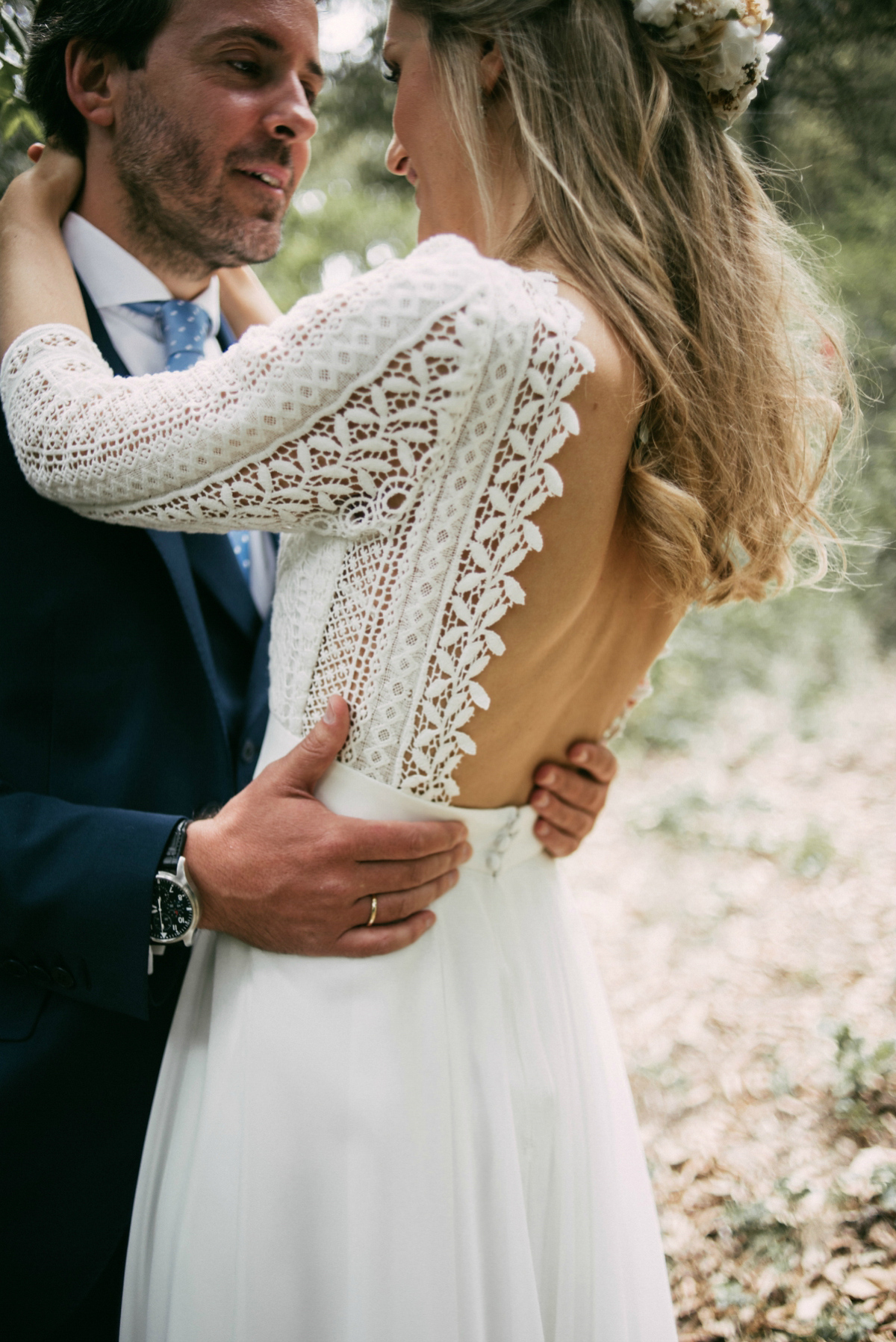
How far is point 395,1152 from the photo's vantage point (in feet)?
4.19

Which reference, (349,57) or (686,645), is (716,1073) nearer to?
(686,645)

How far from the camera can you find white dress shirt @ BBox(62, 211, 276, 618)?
181 cm

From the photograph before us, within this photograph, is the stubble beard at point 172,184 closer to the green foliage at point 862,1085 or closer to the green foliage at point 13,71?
the green foliage at point 13,71

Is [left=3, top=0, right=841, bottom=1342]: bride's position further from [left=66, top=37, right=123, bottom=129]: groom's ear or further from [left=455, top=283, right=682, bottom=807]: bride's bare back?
[left=66, top=37, right=123, bottom=129]: groom's ear

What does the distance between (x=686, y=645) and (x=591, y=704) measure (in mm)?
6241

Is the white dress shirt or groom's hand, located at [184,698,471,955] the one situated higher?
the white dress shirt

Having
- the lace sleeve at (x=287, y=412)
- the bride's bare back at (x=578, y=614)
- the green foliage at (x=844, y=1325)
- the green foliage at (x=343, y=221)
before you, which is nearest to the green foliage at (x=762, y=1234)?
the green foliage at (x=844, y=1325)

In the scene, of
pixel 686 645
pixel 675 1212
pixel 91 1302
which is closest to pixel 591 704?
pixel 91 1302

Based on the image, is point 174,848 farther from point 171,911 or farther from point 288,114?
point 288,114

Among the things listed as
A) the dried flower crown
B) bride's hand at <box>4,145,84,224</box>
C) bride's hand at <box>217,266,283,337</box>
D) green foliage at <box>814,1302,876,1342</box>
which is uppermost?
the dried flower crown

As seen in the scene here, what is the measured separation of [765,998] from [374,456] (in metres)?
3.71

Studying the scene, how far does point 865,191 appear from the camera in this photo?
4512 mm

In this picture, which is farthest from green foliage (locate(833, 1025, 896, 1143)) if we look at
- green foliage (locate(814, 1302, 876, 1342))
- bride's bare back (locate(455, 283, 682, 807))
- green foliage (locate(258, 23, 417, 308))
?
green foliage (locate(258, 23, 417, 308))

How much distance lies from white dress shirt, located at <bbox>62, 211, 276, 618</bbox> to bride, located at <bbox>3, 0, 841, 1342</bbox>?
0.25 metres
